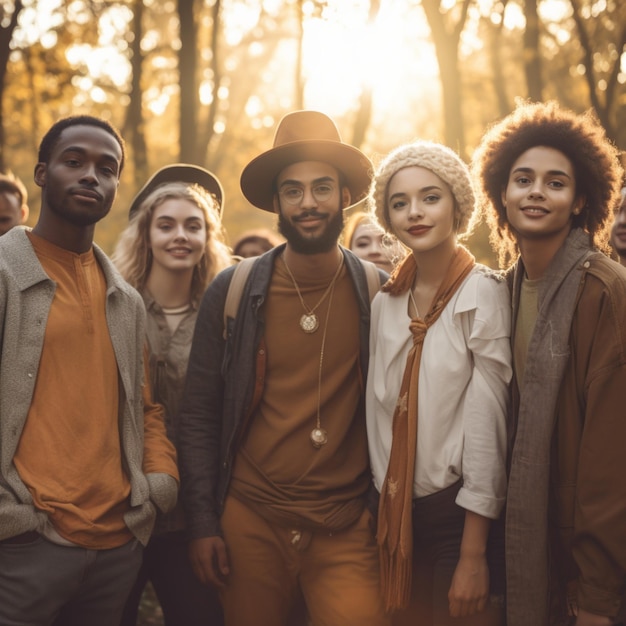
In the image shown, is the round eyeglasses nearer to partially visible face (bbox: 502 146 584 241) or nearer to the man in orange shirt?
the man in orange shirt

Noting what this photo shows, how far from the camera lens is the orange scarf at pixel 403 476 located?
12.1ft

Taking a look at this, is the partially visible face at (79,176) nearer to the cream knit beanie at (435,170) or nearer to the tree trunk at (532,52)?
the cream knit beanie at (435,170)

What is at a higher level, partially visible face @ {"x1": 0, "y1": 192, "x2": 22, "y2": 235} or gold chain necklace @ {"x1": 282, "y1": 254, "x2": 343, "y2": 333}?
partially visible face @ {"x1": 0, "y1": 192, "x2": 22, "y2": 235}

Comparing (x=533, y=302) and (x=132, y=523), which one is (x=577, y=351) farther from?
(x=132, y=523)

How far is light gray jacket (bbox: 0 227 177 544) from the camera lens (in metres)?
3.24

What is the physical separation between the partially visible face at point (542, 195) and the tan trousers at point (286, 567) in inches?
68.4

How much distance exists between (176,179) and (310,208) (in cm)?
144

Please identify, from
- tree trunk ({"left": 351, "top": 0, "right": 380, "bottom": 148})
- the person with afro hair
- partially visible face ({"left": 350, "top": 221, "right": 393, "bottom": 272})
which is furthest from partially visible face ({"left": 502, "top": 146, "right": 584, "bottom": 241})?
tree trunk ({"left": 351, "top": 0, "right": 380, "bottom": 148})

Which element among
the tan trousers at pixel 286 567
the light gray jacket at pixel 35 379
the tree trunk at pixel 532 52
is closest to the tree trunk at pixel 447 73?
the tree trunk at pixel 532 52

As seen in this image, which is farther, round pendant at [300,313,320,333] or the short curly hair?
round pendant at [300,313,320,333]

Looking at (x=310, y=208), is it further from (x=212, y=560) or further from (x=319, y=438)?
(x=212, y=560)

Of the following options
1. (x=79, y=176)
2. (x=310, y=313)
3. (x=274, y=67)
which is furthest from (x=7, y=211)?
(x=274, y=67)

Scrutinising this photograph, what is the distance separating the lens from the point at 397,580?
3.78m

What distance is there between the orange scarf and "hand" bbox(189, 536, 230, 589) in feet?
2.78
